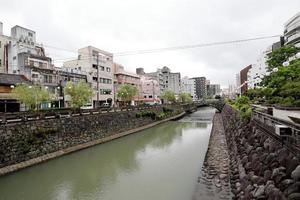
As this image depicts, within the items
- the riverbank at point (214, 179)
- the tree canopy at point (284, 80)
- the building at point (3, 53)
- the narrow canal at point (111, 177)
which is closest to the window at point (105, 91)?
the building at point (3, 53)

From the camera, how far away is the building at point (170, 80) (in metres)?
76.7

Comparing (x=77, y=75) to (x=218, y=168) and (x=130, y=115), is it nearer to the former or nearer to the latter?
(x=130, y=115)

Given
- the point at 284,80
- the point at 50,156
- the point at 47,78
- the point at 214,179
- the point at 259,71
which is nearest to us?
the point at 214,179

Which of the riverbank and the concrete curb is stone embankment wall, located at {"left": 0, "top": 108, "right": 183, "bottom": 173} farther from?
the riverbank

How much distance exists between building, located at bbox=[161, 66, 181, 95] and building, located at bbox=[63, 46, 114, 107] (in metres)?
38.5

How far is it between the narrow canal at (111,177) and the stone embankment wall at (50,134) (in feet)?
3.13

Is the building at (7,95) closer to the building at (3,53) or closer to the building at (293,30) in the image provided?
the building at (3,53)

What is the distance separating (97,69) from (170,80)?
5043 cm

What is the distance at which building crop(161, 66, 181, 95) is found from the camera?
252ft

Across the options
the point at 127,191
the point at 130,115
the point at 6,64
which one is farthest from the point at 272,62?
the point at 6,64

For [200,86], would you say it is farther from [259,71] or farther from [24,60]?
[24,60]

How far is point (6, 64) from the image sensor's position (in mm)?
27469

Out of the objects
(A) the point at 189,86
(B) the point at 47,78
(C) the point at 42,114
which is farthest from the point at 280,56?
(A) the point at 189,86

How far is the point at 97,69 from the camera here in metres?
32.8
